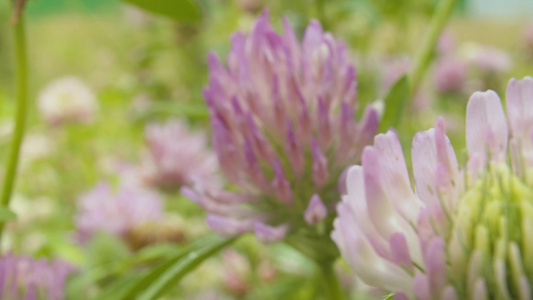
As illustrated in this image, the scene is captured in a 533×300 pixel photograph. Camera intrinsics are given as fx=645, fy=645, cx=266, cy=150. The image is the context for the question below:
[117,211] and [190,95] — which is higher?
[190,95]

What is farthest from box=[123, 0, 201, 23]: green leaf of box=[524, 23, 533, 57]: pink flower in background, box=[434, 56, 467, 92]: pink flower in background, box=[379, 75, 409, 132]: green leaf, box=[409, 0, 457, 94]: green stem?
box=[524, 23, 533, 57]: pink flower in background

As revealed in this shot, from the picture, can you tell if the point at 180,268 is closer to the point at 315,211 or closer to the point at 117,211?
the point at 315,211

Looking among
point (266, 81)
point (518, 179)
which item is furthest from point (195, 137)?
point (518, 179)

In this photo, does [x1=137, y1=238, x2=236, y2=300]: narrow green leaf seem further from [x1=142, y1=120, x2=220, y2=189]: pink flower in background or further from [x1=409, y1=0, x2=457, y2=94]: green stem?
[x1=142, y1=120, x2=220, y2=189]: pink flower in background

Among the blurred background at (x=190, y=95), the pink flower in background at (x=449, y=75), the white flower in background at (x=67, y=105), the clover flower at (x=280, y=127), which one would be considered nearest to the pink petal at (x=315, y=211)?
the clover flower at (x=280, y=127)

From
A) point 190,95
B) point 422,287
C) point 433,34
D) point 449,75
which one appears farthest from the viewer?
point 449,75

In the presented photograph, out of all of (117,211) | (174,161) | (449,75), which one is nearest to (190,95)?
(174,161)
